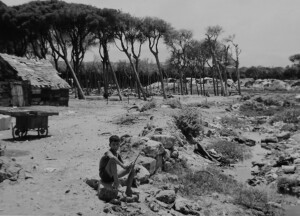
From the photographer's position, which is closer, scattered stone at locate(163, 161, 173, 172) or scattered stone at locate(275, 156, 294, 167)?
scattered stone at locate(163, 161, 173, 172)

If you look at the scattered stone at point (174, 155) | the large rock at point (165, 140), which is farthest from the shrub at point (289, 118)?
the large rock at point (165, 140)

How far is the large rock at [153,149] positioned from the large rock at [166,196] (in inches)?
72.5

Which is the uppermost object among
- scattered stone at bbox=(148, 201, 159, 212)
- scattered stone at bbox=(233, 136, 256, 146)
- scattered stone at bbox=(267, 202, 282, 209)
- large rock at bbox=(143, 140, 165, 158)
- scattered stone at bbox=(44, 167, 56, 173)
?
large rock at bbox=(143, 140, 165, 158)

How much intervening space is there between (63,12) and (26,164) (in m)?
25.4

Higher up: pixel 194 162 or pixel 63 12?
pixel 63 12

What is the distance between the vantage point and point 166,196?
273 inches

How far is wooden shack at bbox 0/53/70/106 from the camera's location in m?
20.9

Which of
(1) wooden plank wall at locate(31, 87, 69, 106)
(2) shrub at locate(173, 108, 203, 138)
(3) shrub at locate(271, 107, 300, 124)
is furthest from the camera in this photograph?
(1) wooden plank wall at locate(31, 87, 69, 106)

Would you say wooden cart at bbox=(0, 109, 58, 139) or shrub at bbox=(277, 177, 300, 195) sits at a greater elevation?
wooden cart at bbox=(0, 109, 58, 139)

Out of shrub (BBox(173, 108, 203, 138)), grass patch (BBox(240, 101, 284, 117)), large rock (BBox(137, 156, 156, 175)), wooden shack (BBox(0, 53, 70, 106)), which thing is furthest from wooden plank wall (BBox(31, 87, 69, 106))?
large rock (BBox(137, 156, 156, 175))

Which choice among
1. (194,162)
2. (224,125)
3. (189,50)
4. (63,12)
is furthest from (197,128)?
(189,50)

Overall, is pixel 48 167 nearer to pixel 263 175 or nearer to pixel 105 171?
pixel 105 171

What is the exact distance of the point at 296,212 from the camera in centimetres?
761

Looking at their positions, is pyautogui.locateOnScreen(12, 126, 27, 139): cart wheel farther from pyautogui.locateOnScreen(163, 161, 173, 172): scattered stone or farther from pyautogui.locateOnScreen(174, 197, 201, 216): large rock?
pyautogui.locateOnScreen(174, 197, 201, 216): large rock
